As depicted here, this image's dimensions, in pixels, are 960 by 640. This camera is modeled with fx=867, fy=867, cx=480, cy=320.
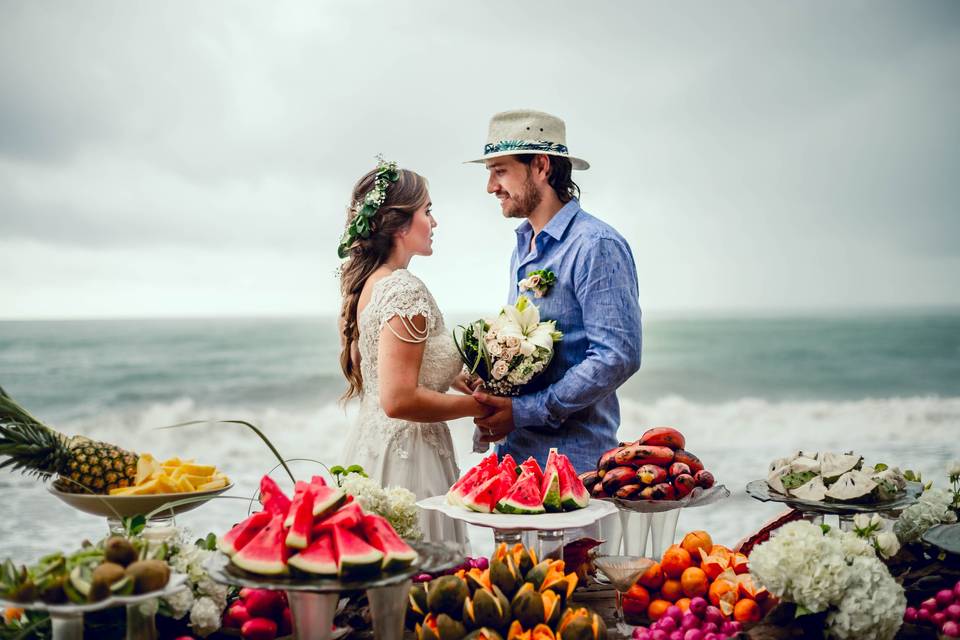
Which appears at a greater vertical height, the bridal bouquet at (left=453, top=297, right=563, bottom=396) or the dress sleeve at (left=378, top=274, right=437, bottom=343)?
the dress sleeve at (left=378, top=274, right=437, bottom=343)

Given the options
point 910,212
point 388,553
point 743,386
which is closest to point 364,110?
point 743,386

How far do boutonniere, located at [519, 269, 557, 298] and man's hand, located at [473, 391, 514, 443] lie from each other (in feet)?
1.62

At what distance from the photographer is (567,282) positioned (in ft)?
11.9

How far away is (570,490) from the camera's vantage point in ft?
8.28

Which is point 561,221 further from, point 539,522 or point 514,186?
point 539,522

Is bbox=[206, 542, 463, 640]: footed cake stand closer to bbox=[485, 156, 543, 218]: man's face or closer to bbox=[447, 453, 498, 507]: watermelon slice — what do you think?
bbox=[447, 453, 498, 507]: watermelon slice

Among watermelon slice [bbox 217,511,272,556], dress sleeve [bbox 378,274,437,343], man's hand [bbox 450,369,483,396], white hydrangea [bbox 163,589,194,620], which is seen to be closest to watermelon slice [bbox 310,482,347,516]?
watermelon slice [bbox 217,511,272,556]

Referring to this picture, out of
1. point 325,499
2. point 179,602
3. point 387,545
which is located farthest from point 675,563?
point 179,602

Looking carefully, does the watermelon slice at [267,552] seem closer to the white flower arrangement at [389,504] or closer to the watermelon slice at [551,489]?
the white flower arrangement at [389,504]

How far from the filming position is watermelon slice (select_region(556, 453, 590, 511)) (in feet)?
8.17

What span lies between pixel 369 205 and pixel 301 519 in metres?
2.14

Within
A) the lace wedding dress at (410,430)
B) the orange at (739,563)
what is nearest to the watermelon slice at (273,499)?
the orange at (739,563)

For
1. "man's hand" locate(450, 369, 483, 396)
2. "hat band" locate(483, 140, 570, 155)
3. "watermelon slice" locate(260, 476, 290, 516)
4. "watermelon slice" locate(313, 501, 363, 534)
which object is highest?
"hat band" locate(483, 140, 570, 155)

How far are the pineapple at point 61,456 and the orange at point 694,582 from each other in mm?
1595
